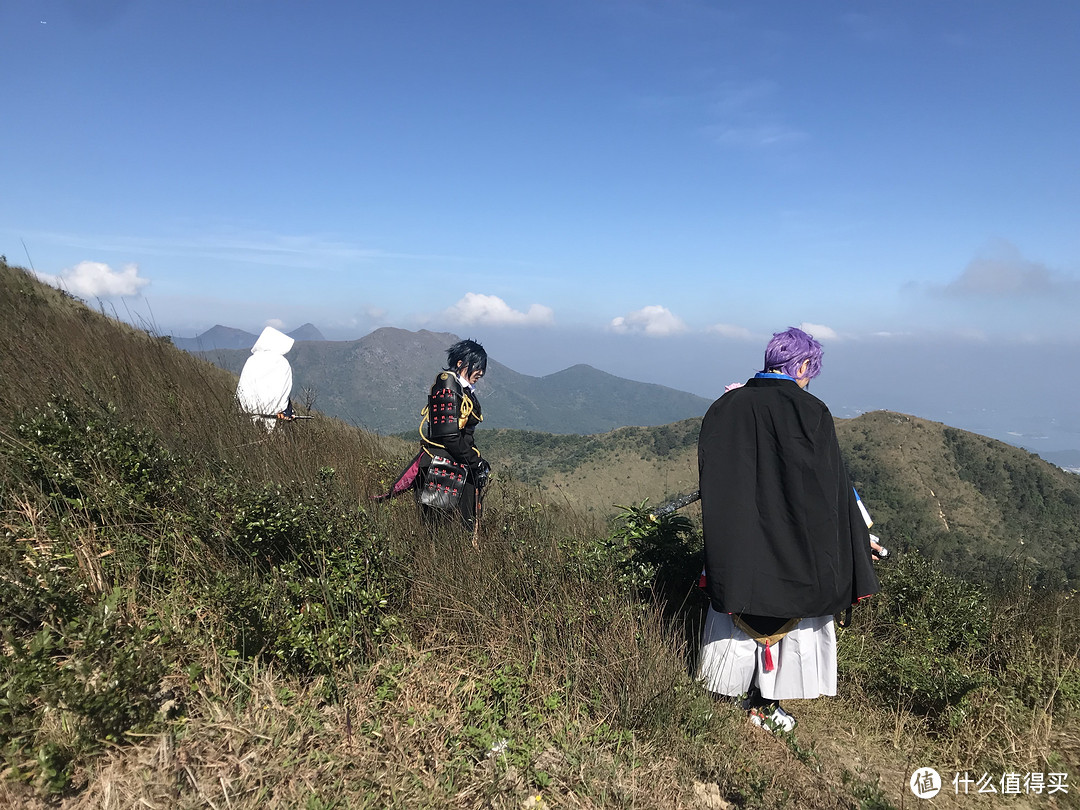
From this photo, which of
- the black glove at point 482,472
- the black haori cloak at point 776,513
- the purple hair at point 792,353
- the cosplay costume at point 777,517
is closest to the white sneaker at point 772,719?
the cosplay costume at point 777,517

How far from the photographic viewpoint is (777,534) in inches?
108

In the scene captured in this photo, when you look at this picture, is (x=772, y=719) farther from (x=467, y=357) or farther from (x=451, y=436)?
(x=467, y=357)

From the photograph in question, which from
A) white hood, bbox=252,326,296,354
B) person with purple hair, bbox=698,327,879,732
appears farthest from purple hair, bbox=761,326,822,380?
white hood, bbox=252,326,296,354

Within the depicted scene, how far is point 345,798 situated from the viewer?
192cm

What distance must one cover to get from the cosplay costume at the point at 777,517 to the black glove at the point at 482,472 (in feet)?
5.55

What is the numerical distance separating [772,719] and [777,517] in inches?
38.5

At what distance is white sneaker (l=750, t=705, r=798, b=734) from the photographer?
2758 mm

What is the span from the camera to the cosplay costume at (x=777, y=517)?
8.95ft

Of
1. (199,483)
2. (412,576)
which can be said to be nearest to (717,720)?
(412,576)

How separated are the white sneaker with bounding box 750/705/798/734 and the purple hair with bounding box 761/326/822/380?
5.63ft

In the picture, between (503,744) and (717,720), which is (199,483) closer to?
(503,744)

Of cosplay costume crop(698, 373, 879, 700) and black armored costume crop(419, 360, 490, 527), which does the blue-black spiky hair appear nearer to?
black armored costume crop(419, 360, 490, 527)

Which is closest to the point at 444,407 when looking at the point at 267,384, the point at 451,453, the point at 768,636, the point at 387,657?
the point at 451,453

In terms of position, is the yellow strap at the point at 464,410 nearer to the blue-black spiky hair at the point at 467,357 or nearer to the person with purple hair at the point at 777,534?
the blue-black spiky hair at the point at 467,357
